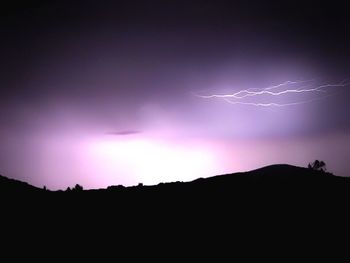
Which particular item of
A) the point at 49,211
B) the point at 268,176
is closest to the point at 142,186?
the point at 49,211

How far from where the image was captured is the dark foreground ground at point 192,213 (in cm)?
1653

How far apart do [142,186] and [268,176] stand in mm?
10756

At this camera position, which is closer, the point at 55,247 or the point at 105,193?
the point at 55,247

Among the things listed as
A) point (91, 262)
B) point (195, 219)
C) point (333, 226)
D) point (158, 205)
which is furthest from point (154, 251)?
point (333, 226)

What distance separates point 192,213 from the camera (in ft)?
64.8

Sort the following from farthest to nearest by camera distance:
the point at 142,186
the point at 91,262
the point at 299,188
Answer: the point at 142,186 → the point at 299,188 → the point at 91,262

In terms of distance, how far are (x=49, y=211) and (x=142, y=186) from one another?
8.53 metres

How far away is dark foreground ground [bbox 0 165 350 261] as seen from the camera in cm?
1653

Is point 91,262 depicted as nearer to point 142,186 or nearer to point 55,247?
point 55,247

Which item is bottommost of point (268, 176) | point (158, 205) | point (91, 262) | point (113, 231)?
point (91, 262)

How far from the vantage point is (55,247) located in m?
15.5

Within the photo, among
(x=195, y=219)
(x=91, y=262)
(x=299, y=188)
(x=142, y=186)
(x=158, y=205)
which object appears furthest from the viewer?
(x=142, y=186)

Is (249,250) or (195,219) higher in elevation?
(195,219)

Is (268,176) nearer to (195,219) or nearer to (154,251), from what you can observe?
(195,219)
